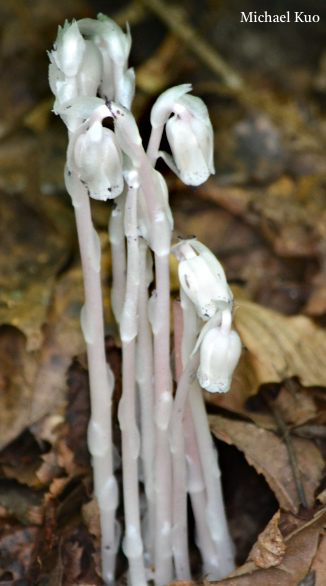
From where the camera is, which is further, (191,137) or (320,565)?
(320,565)

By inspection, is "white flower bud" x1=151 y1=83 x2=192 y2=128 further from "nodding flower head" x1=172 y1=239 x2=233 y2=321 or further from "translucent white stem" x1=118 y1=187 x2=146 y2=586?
"nodding flower head" x1=172 y1=239 x2=233 y2=321

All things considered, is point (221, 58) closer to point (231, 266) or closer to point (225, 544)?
point (231, 266)

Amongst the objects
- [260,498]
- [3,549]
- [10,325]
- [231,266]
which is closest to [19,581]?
[3,549]

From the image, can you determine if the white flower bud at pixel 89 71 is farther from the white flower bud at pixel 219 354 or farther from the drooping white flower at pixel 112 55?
the white flower bud at pixel 219 354

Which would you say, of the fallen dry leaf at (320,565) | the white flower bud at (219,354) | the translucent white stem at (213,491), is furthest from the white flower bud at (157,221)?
the fallen dry leaf at (320,565)

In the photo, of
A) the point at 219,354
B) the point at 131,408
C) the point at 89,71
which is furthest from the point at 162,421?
the point at 89,71

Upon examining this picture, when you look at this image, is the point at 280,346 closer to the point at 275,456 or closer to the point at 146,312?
the point at 275,456

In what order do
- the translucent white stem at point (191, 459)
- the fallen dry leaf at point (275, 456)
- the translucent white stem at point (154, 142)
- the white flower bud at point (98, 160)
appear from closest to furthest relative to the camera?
1. the white flower bud at point (98, 160)
2. the translucent white stem at point (154, 142)
3. the translucent white stem at point (191, 459)
4. the fallen dry leaf at point (275, 456)
